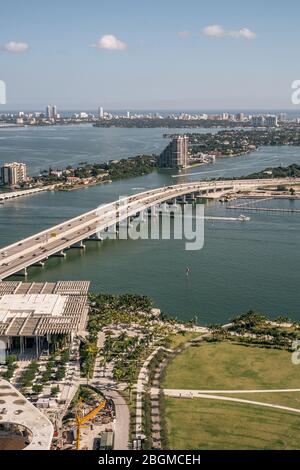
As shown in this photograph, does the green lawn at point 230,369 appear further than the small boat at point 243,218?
No

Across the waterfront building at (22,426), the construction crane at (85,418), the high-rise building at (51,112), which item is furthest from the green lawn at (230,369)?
the high-rise building at (51,112)

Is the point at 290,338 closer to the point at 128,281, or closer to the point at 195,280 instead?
the point at 195,280

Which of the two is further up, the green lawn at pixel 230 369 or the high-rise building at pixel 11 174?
the high-rise building at pixel 11 174

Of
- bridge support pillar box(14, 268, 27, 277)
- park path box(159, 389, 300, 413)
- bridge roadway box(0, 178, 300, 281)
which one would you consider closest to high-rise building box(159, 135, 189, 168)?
bridge roadway box(0, 178, 300, 281)

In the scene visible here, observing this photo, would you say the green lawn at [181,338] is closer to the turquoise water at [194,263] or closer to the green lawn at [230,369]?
the green lawn at [230,369]

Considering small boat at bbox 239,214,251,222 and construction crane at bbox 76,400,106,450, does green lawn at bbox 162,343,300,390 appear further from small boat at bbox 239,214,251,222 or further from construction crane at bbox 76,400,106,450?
small boat at bbox 239,214,251,222

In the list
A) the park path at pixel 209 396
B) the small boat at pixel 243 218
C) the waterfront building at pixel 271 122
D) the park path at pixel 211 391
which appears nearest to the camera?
the park path at pixel 209 396
